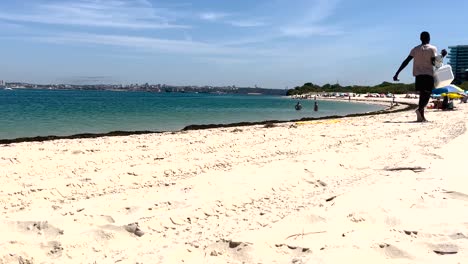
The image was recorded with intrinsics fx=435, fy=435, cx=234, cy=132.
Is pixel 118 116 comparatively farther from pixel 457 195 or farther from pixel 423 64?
pixel 457 195

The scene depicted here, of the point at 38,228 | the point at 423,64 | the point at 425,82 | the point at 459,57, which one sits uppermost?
the point at 459,57

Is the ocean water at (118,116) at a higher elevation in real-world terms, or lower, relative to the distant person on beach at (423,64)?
lower

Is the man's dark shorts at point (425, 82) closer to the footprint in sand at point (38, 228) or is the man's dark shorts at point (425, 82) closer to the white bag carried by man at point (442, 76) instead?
the white bag carried by man at point (442, 76)

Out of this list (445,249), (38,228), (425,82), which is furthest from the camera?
(425,82)

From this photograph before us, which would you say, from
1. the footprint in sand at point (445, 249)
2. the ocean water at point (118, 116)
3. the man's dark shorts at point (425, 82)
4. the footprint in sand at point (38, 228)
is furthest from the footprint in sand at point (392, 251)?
the ocean water at point (118, 116)

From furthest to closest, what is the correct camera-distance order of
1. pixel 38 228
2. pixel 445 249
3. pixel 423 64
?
pixel 423 64
pixel 38 228
pixel 445 249

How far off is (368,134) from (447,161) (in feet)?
13.3

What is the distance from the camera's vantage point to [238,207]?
13.3 feet

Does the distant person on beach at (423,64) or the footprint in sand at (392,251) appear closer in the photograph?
the footprint in sand at (392,251)

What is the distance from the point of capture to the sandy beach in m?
2.99

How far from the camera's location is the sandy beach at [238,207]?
299 centimetres

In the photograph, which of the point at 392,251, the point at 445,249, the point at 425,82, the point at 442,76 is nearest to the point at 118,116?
the point at 442,76

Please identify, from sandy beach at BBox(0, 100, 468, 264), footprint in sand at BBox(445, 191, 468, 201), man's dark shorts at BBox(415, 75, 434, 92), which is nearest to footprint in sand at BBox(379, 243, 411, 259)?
sandy beach at BBox(0, 100, 468, 264)

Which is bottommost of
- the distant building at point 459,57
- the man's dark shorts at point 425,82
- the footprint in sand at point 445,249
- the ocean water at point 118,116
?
the ocean water at point 118,116
